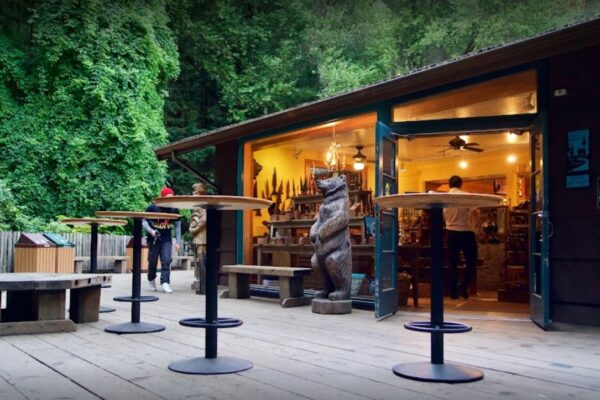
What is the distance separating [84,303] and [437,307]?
3620mm

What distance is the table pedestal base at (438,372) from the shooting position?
11.1 ft

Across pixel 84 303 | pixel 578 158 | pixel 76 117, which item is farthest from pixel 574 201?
pixel 76 117

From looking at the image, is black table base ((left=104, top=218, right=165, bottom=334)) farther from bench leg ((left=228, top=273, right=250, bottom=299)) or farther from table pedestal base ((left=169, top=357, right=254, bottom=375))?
bench leg ((left=228, top=273, right=250, bottom=299))

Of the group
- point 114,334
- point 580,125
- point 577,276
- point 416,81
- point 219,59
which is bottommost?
point 114,334

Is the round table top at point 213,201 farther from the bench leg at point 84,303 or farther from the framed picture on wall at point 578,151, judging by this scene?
the framed picture on wall at point 578,151

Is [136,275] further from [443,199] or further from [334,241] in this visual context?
[443,199]

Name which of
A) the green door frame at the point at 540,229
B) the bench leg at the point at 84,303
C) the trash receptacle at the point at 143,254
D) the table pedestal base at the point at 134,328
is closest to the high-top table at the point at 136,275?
the table pedestal base at the point at 134,328

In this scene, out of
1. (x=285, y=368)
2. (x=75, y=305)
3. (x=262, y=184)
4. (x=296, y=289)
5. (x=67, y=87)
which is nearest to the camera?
(x=285, y=368)

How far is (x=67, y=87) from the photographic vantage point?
17375 mm

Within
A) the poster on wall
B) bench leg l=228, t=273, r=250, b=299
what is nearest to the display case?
the poster on wall

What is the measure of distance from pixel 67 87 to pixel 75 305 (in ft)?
43.4

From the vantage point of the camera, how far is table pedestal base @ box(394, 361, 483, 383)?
11.1ft

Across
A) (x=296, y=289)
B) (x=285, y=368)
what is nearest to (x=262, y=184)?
(x=296, y=289)

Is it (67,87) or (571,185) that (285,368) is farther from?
(67,87)
